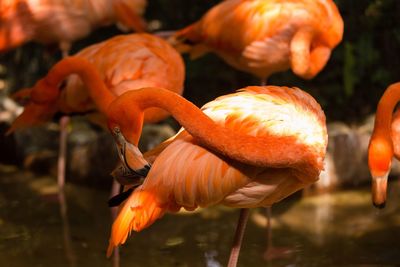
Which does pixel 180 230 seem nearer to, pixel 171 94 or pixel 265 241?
pixel 265 241

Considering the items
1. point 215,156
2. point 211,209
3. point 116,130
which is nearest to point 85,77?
point 116,130

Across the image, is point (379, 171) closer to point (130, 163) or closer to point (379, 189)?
point (379, 189)

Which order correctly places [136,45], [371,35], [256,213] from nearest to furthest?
[136,45] < [256,213] < [371,35]

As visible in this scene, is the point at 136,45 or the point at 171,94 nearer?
the point at 171,94

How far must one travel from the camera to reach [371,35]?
19.0ft

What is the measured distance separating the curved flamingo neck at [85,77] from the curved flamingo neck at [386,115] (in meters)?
1.40

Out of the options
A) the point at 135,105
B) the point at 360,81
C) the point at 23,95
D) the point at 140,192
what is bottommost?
the point at 360,81

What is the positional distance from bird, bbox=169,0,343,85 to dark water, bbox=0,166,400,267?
0.87 metres

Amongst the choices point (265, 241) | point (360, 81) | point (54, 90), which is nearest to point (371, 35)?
point (360, 81)

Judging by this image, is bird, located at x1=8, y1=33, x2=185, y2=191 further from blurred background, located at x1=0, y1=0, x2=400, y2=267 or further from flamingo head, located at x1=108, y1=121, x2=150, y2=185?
flamingo head, located at x1=108, y1=121, x2=150, y2=185

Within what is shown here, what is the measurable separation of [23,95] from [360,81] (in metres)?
2.79

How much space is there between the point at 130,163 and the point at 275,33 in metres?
1.88

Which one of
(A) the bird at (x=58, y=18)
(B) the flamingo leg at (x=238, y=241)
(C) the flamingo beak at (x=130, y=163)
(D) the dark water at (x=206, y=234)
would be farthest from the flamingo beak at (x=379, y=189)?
(A) the bird at (x=58, y=18)

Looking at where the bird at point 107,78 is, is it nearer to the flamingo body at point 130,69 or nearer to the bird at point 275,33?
the flamingo body at point 130,69
